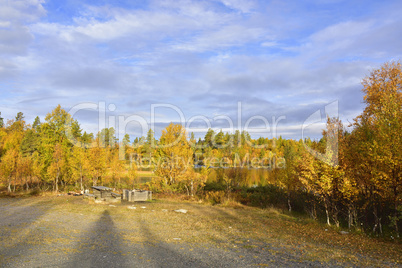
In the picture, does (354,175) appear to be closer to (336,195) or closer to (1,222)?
(336,195)

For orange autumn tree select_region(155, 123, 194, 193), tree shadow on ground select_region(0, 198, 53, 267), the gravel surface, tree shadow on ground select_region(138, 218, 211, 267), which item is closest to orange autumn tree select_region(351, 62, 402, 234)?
the gravel surface

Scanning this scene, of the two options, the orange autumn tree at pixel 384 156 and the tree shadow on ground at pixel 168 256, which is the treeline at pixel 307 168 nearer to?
the orange autumn tree at pixel 384 156

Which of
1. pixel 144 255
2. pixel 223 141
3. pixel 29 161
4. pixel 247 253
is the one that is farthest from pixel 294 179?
pixel 223 141

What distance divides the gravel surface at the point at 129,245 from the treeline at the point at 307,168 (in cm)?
699

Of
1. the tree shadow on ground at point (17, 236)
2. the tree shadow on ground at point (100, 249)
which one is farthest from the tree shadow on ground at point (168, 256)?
the tree shadow on ground at point (17, 236)

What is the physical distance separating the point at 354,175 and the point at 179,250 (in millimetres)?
11744

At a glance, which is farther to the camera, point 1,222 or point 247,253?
point 1,222

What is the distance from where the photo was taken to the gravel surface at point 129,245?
312 inches

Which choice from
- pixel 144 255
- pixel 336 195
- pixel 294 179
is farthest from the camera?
pixel 294 179

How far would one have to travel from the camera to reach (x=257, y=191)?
3209cm

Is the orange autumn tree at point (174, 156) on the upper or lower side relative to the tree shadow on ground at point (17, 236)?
upper

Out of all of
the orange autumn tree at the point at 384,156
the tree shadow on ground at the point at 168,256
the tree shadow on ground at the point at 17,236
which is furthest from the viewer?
A: the orange autumn tree at the point at 384,156

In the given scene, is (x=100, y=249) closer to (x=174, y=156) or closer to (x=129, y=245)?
(x=129, y=245)

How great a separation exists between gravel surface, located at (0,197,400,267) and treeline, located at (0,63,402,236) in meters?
6.99
